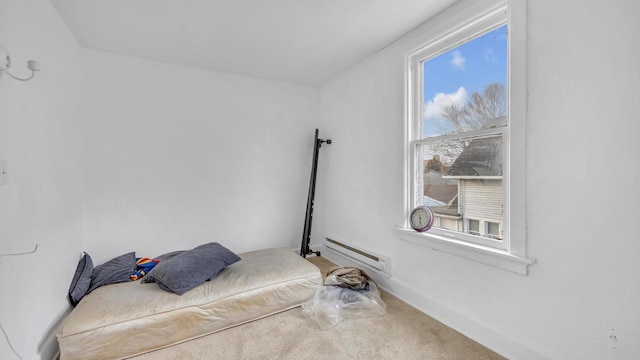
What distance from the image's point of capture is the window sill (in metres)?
1.44

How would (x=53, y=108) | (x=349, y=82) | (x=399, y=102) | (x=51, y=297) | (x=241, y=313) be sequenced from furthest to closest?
(x=349, y=82), (x=399, y=102), (x=241, y=313), (x=53, y=108), (x=51, y=297)

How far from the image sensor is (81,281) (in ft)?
6.33

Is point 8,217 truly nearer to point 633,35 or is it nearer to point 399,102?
point 399,102

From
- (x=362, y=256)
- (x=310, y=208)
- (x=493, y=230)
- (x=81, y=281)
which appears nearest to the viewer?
(x=493, y=230)

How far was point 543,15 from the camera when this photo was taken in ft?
4.46

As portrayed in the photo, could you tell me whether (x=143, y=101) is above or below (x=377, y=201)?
above

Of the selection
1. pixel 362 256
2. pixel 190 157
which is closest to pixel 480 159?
pixel 362 256

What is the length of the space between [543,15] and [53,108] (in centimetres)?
307

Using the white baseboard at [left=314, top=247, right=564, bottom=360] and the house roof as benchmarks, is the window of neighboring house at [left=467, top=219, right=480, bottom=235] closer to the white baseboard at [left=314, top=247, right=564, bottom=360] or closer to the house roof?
the house roof

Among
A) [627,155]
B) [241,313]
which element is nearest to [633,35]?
[627,155]

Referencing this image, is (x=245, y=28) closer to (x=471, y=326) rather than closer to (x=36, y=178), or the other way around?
(x=36, y=178)

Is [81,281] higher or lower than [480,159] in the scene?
lower

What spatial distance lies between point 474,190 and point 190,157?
2.76 m

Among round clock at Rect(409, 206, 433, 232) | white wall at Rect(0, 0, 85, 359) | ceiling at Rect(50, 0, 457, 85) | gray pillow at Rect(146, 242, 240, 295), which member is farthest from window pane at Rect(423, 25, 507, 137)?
white wall at Rect(0, 0, 85, 359)
